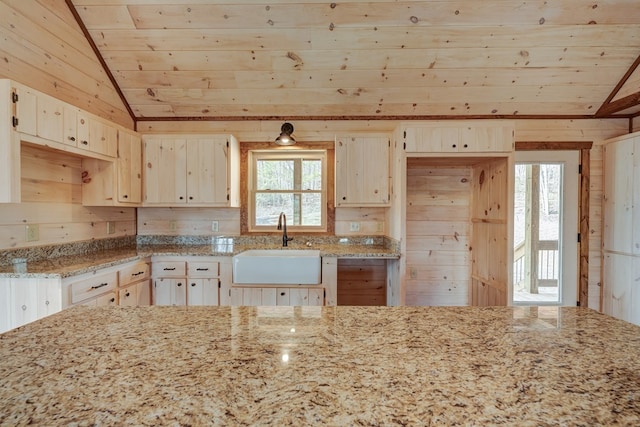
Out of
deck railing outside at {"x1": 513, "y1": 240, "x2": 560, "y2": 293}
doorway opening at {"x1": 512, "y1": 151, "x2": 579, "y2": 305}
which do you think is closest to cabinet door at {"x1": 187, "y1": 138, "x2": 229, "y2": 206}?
doorway opening at {"x1": 512, "y1": 151, "x2": 579, "y2": 305}

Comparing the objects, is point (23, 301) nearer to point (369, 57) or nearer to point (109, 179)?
point (109, 179)

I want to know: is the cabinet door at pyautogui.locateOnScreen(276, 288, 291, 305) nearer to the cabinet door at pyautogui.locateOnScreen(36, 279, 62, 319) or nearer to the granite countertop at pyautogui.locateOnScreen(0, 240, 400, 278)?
the granite countertop at pyautogui.locateOnScreen(0, 240, 400, 278)

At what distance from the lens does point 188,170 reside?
3.06 meters

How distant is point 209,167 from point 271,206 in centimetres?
79

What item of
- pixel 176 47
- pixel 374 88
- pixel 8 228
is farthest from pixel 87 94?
pixel 374 88

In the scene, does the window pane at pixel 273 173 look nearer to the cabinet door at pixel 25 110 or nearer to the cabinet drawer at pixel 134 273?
the cabinet drawer at pixel 134 273

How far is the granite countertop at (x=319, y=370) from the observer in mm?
507

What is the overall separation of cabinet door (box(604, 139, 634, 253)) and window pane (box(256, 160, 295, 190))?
3.24m

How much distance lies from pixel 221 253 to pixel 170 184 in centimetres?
91

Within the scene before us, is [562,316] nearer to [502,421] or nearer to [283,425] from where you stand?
[502,421]

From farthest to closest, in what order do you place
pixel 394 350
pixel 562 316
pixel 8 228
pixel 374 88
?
pixel 374 88
pixel 8 228
pixel 562 316
pixel 394 350

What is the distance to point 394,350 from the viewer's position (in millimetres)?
740

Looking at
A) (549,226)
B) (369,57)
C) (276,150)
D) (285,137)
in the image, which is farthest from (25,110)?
(549,226)

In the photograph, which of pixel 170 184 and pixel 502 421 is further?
pixel 170 184
